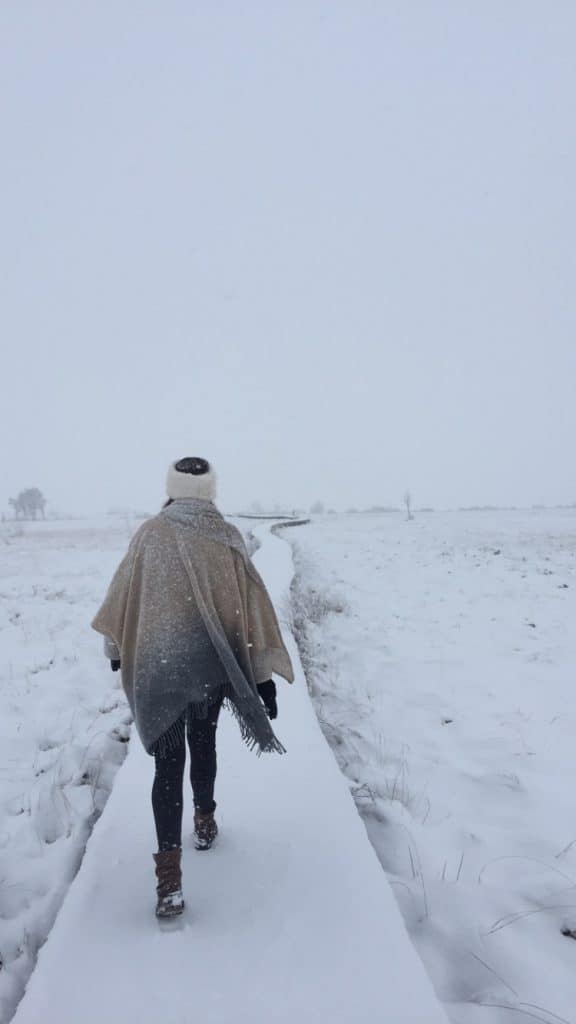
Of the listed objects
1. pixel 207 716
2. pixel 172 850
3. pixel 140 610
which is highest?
pixel 140 610

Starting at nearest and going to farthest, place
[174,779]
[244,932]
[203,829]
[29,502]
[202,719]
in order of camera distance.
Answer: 1. [244,932]
2. [174,779]
3. [202,719]
4. [203,829]
5. [29,502]

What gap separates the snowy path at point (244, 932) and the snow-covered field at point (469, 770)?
342mm

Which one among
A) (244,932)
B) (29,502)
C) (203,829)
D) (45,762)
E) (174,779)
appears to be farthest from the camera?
(29,502)

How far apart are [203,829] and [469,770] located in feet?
7.75

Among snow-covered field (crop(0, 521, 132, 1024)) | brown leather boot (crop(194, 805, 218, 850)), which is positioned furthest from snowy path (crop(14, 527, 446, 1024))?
snow-covered field (crop(0, 521, 132, 1024))

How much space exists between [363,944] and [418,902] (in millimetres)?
667

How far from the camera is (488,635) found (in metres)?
7.96

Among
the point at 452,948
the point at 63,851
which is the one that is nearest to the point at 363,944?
the point at 452,948

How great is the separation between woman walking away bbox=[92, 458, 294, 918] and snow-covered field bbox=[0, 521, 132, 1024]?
793 mm

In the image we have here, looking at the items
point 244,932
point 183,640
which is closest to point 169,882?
point 244,932

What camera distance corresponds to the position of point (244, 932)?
2311mm

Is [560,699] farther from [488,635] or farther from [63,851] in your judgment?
[63,851]

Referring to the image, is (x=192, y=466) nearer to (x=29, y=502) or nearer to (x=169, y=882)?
(x=169, y=882)

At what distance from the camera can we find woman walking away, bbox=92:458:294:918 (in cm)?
243
